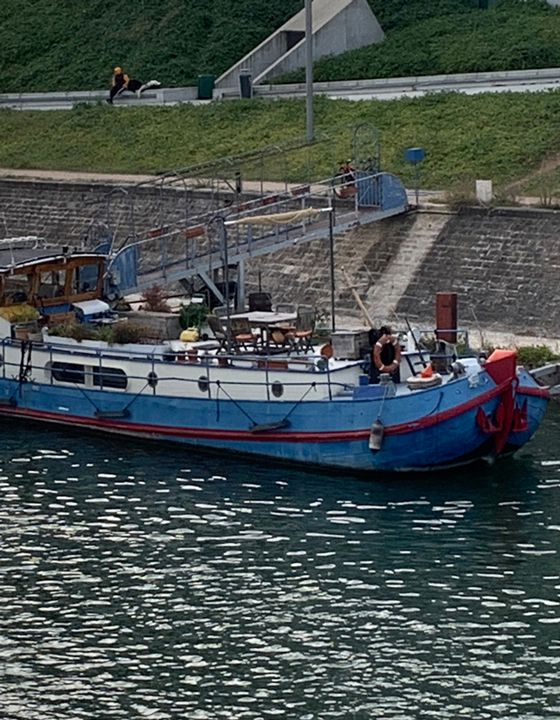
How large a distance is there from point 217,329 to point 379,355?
4.56m

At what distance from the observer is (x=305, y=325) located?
35.6 meters

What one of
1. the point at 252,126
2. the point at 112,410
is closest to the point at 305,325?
the point at 112,410

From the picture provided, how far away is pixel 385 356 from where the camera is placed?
108 feet

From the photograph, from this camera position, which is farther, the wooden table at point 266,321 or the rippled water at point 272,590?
the wooden table at point 266,321

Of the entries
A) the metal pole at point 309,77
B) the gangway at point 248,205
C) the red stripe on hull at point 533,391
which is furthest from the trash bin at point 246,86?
the red stripe on hull at point 533,391

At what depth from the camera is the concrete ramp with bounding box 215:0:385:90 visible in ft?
206

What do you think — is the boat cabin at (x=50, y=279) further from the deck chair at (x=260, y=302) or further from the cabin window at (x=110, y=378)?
the deck chair at (x=260, y=302)

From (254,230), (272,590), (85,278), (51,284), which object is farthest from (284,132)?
(272,590)

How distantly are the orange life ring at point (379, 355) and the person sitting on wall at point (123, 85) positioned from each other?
3155 cm

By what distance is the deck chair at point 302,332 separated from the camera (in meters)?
34.7

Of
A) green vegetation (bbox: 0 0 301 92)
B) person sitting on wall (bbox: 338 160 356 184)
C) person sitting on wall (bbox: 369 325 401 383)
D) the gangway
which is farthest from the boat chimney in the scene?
green vegetation (bbox: 0 0 301 92)

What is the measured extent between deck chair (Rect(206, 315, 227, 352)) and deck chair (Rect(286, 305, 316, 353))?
1436 millimetres

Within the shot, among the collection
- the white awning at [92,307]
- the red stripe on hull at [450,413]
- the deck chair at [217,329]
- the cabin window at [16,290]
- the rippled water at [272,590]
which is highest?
the cabin window at [16,290]

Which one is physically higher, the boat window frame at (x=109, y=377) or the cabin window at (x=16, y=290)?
the cabin window at (x=16, y=290)
